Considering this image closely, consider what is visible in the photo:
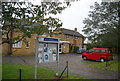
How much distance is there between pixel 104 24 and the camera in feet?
50.2

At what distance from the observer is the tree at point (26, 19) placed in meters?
5.09

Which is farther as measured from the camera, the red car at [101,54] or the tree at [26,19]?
the red car at [101,54]

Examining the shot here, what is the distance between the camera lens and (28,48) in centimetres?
2430

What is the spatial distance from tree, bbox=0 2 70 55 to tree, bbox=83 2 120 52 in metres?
8.68

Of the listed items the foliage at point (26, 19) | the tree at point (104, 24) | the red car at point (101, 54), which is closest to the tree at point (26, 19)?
the foliage at point (26, 19)

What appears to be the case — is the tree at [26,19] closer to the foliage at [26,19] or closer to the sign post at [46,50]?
the foliage at [26,19]

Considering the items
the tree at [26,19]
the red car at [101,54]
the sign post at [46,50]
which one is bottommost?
the red car at [101,54]

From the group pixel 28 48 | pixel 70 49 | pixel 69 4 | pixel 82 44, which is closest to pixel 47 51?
pixel 69 4

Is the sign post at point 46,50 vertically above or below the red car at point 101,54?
above

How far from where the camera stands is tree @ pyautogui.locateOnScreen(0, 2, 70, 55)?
5.09 meters

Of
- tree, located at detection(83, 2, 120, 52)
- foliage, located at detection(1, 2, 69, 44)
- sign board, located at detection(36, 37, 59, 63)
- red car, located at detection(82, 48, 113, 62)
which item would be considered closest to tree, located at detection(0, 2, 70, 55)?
foliage, located at detection(1, 2, 69, 44)

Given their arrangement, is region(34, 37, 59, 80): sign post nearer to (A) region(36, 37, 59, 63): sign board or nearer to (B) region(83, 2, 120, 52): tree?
(A) region(36, 37, 59, 63): sign board

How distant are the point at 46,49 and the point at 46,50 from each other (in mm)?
61

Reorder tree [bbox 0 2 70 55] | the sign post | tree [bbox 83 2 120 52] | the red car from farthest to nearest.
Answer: the red car
tree [bbox 83 2 120 52]
the sign post
tree [bbox 0 2 70 55]
